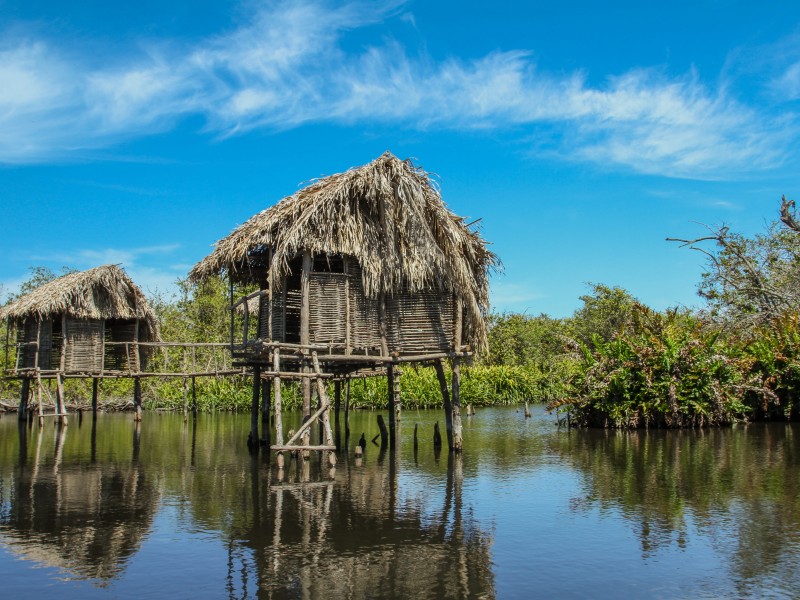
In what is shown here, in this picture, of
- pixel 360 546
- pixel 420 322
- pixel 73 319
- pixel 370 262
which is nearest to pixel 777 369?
pixel 420 322

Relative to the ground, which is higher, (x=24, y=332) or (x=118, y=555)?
(x=24, y=332)

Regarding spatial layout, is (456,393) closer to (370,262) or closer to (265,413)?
(370,262)

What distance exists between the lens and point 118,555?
25.0 ft

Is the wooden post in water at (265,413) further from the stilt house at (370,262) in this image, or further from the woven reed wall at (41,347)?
the woven reed wall at (41,347)

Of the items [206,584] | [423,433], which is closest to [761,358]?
[423,433]

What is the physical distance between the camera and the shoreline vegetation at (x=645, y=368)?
1845 centimetres

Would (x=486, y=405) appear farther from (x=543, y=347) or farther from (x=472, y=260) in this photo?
(x=472, y=260)

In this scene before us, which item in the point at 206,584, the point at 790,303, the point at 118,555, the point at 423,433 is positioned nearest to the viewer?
the point at 206,584

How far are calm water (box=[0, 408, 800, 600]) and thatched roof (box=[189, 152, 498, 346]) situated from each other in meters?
3.40

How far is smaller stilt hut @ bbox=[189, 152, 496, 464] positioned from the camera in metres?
13.9

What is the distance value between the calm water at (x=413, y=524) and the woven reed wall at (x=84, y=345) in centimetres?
783

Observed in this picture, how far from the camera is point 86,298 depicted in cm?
2277

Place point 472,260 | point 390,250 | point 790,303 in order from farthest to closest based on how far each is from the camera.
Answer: point 790,303 → point 472,260 → point 390,250

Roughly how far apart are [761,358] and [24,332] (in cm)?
2154
